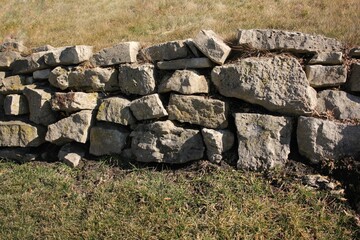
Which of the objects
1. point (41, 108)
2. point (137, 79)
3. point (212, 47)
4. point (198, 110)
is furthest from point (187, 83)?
point (41, 108)

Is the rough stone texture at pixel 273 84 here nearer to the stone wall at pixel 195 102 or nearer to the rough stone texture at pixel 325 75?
the stone wall at pixel 195 102

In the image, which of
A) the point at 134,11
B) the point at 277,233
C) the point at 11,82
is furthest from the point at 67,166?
the point at 134,11

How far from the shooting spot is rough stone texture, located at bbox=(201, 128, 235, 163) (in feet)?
13.6

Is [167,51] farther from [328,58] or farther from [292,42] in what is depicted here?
[328,58]

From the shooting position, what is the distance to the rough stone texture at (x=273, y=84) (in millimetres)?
3900

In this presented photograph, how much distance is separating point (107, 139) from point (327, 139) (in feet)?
9.15

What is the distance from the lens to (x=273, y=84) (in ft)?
13.1

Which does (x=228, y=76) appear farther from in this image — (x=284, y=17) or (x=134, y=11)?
(x=134, y=11)

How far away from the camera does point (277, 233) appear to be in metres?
3.38

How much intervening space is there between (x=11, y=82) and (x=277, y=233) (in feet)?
15.0

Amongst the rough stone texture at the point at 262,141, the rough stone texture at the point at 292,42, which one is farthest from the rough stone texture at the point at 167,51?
the rough stone texture at the point at 262,141

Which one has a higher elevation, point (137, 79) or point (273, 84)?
point (273, 84)

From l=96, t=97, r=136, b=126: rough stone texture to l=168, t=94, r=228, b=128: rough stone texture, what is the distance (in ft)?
2.01

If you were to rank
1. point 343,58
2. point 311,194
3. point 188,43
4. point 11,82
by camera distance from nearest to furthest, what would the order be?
1. point 311,194
2. point 343,58
3. point 188,43
4. point 11,82
